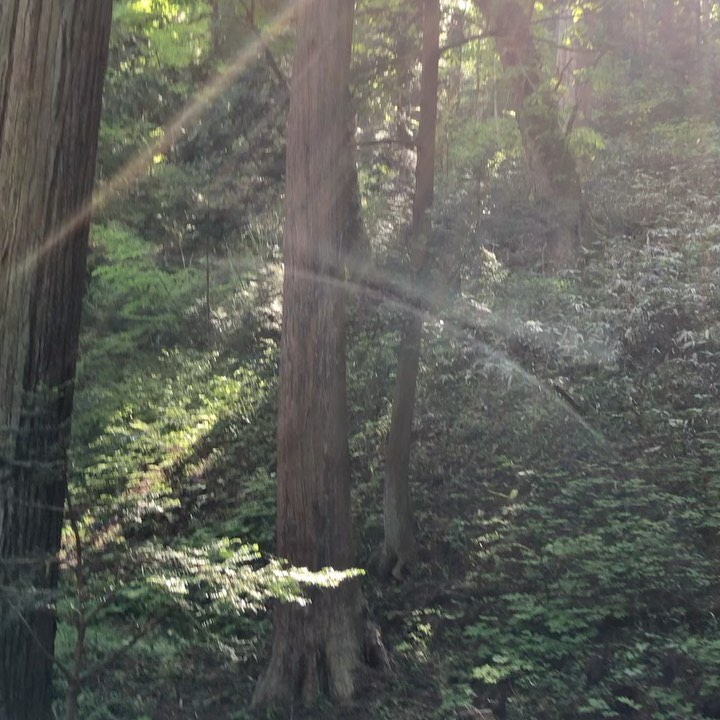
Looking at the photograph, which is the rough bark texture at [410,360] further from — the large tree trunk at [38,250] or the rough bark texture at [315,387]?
the large tree trunk at [38,250]

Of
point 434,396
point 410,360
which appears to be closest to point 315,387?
point 410,360

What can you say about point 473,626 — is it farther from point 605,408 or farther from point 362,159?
point 362,159

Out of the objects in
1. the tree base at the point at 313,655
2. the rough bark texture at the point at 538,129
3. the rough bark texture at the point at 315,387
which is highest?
the rough bark texture at the point at 538,129

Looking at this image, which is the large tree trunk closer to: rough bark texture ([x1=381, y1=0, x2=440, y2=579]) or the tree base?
the tree base

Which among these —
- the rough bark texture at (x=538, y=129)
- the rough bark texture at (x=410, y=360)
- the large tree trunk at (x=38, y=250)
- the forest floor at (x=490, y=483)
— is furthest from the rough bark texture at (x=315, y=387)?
the rough bark texture at (x=538, y=129)

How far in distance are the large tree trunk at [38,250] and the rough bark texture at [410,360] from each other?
4686mm

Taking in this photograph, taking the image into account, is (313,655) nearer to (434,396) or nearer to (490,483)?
(490,483)

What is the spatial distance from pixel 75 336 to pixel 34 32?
76.5 inches

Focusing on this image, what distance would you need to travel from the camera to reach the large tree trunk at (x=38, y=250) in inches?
236

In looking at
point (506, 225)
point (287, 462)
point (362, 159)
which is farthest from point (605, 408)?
point (287, 462)

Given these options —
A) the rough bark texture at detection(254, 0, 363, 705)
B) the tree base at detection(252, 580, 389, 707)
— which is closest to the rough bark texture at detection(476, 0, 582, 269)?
the rough bark texture at detection(254, 0, 363, 705)

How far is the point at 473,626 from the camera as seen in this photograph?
9.28 m

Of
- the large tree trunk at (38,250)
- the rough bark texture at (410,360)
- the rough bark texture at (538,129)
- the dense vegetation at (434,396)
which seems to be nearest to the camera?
the large tree trunk at (38,250)

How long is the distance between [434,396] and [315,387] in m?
4.95
